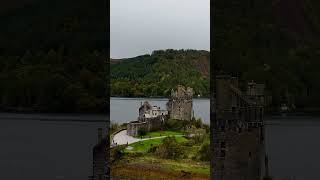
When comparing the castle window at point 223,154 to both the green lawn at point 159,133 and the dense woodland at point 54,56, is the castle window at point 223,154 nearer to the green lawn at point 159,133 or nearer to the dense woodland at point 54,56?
the green lawn at point 159,133

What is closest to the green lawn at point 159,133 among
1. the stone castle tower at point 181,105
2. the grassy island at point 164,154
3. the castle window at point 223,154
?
the grassy island at point 164,154

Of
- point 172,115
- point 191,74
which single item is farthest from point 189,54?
point 172,115

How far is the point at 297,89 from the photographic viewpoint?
6.38 m

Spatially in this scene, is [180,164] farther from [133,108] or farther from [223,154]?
[133,108]

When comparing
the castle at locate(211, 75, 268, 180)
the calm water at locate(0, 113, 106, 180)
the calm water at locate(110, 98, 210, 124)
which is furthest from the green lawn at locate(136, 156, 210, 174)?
the calm water at locate(0, 113, 106, 180)

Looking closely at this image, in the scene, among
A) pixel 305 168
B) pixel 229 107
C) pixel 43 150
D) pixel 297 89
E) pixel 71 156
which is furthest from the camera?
pixel 43 150

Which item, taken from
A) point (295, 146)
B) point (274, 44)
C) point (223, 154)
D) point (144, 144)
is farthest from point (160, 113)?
point (295, 146)

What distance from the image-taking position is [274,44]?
273 inches

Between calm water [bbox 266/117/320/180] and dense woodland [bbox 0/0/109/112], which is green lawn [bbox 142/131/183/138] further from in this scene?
calm water [bbox 266/117/320/180]

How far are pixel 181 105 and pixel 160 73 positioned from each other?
0.51 meters

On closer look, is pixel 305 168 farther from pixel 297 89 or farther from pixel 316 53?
pixel 316 53

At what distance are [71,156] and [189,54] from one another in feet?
13.8

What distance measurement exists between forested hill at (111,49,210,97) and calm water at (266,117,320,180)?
153cm

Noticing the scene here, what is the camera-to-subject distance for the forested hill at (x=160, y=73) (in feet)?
16.1
